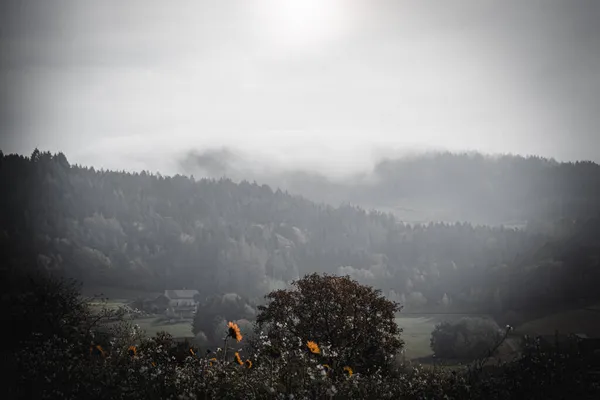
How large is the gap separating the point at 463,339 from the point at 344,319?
93228 millimetres

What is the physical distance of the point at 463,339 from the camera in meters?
115

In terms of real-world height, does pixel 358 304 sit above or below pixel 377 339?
above

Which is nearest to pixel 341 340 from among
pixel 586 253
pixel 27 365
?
pixel 27 365

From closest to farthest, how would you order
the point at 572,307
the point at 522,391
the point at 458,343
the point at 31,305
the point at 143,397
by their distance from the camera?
1. the point at 143,397
2. the point at 522,391
3. the point at 31,305
4. the point at 458,343
5. the point at 572,307

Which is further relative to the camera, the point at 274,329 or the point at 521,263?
the point at 521,263

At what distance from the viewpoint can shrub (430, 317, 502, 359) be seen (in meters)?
110

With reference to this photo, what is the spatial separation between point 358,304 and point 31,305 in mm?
18161

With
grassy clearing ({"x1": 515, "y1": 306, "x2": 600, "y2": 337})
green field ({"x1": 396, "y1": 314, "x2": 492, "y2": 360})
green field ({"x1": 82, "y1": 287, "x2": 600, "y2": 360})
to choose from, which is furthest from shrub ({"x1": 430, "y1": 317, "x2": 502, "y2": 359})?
grassy clearing ({"x1": 515, "y1": 306, "x2": 600, "y2": 337})

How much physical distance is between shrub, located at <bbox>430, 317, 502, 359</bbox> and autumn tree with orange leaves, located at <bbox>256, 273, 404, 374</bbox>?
8296cm

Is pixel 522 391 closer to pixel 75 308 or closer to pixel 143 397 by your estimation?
pixel 143 397

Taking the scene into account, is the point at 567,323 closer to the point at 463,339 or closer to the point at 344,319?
the point at 463,339

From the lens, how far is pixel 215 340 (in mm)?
147750

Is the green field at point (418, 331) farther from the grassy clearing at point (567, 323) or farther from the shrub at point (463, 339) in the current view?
the grassy clearing at point (567, 323)

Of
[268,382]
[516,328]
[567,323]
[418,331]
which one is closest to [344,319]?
[268,382]
